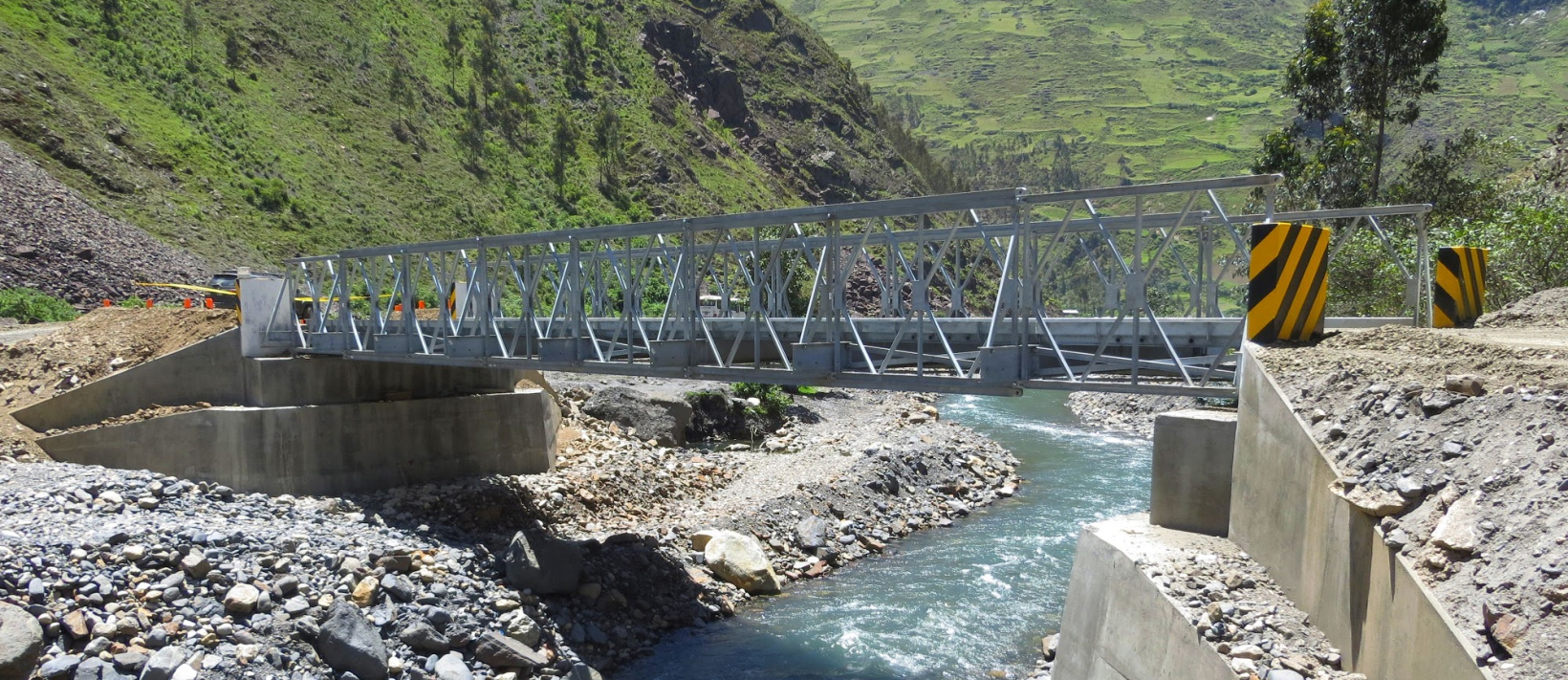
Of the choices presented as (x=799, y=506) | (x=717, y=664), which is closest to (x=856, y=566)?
(x=799, y=506)

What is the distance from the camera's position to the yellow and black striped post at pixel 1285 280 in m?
9.95

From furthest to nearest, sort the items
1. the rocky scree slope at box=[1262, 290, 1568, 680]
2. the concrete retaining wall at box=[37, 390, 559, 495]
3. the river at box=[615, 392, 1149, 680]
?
the concrete retaining wall at box=[37, 390, 559, 495]
the river at box=[615, 392, 1149, 680]
the rocky scree slope at box=[1262, 290, 1568, 680]

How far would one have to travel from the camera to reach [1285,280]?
32.8 ft

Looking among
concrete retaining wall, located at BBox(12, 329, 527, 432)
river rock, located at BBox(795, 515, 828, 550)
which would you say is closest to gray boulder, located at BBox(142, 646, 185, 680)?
concrete retaining wall, located at BBox(12, 329, 527, 432)

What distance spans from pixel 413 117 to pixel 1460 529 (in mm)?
68003

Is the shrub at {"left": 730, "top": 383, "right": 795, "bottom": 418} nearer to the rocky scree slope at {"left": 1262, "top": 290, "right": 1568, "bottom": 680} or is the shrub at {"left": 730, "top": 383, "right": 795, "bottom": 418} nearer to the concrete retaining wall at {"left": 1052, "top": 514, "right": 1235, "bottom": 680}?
the concrete retaining wall at {"left": 1052, "top": 514, "right": 1235, "bottom": 680}

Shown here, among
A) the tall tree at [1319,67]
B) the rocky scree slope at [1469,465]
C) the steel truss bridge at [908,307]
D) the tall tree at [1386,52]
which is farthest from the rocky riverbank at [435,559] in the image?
the tall tree at [1319,67]

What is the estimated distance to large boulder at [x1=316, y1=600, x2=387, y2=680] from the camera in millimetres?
12500

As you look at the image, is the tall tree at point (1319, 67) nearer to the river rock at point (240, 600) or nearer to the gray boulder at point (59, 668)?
the river rock at point (240, 600)

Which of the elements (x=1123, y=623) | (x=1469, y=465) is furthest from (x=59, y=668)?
(x=1469, y=465)

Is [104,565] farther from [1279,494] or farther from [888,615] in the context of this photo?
[1279,494]

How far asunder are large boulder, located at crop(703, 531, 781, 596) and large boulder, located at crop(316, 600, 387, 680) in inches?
256

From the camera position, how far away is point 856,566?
1955 centimetres

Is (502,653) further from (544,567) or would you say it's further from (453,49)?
(453,49)
